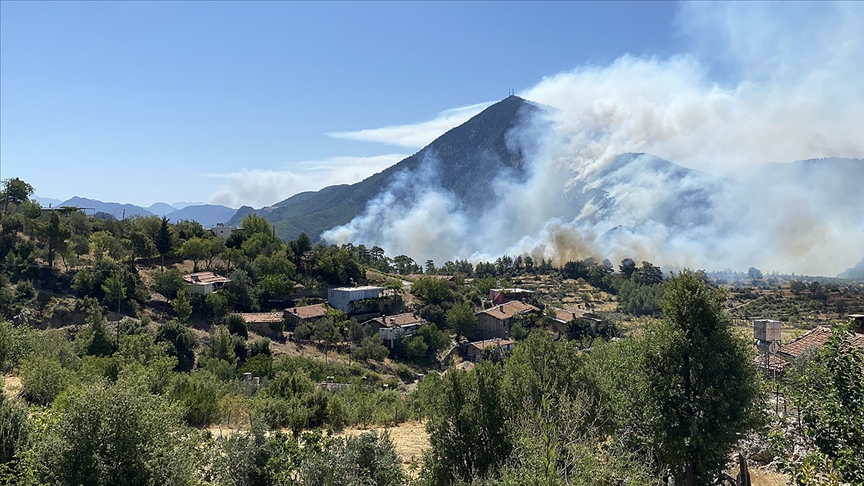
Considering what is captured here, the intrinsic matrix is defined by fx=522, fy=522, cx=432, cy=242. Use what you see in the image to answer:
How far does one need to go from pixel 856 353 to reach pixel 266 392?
63.4 ft

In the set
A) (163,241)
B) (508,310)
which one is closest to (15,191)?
(163,241)

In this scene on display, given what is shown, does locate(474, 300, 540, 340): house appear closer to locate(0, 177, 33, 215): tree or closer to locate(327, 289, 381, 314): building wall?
locate(327, 289, 381, 314): building wall

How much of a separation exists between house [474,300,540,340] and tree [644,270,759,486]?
161 feet

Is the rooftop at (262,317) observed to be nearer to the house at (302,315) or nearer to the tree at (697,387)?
the house at (302,315)

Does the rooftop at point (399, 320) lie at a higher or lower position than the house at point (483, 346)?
higher

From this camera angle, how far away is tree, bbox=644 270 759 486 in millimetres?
10445

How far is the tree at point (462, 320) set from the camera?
58969mm

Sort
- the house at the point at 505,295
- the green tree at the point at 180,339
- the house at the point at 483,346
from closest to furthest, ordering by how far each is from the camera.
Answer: the green tree at the point at 180,339
the house at the point at 483,346
the house at the point at 505,295

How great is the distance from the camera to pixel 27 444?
9.43 meters

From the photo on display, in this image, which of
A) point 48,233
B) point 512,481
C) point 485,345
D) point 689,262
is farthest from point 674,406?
point 689,262

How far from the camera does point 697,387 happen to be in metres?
10.7

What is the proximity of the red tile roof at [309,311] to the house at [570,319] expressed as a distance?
85.7ft

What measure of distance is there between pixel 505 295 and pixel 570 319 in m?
12.9

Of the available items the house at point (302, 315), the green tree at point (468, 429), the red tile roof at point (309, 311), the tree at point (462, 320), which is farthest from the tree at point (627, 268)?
the green tree at point (468, 429)
